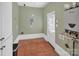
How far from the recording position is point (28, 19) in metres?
3.59

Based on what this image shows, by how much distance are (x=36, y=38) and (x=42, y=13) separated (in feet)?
2.56

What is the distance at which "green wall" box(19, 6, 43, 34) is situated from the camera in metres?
3.29

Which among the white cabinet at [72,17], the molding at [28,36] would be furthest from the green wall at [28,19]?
the white cabinet at [72,17]

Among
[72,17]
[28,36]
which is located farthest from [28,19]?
[72,17]

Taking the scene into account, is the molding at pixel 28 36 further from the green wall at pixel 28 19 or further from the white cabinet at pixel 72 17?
the white cabinet at pixel 72 17

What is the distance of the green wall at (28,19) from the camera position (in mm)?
3287

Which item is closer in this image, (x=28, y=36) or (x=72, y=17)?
(x=72, y=17)

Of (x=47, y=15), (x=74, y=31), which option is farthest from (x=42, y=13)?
(x=74, y=31)

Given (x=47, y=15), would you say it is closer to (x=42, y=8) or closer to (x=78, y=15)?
(x=42, y=8)

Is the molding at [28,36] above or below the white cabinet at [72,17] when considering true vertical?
below

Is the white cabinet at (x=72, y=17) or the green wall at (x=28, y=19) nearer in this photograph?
the white cabinet at (x=72, y=17)

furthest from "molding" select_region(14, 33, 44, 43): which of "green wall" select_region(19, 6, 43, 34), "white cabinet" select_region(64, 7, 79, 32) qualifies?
"white cabinet" select_region(64, 7, 79, 32)

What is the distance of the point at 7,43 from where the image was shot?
1.90 metres

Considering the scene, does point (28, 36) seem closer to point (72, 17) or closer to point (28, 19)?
point (28, 19)
